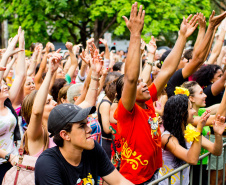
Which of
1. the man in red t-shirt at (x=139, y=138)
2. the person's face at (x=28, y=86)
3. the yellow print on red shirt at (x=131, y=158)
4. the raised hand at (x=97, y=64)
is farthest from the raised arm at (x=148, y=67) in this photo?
the person's face at (x=28, y=86)

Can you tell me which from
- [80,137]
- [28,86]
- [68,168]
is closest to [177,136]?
[80,137]

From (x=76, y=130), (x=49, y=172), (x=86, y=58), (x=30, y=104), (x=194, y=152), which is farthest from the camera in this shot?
(x=86, y=58)

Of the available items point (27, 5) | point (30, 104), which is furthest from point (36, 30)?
point (30, 104)

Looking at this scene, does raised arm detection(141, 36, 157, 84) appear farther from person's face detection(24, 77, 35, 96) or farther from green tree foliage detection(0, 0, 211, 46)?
green tree foliage detection(0, 0, 211, 46)

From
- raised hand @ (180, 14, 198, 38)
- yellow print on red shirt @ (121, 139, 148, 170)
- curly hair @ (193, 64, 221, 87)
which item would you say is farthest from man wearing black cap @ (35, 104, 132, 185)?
curly hair @ (193, 64, 221, 87)

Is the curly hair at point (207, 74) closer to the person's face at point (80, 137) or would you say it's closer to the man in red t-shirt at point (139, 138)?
the man in red t-shirt at point (139, 138)

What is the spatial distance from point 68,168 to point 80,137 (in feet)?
0.83

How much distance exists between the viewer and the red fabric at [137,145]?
3023 mm

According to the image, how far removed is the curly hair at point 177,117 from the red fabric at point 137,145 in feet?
0.89

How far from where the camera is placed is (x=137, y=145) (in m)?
3.07

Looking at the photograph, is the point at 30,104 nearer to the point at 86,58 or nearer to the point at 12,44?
the point at 12,44

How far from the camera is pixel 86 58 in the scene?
5.04 meters

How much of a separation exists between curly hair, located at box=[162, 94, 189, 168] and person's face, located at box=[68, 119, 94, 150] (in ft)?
3.83

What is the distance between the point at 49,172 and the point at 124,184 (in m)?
0.70
